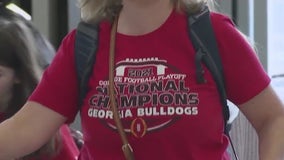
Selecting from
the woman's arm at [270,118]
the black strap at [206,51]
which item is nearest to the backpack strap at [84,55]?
the black strap at [206,51]

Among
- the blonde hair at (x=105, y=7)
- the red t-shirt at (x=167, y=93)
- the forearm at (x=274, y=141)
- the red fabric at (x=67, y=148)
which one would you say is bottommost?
the red fabric at (x=67, y=148)

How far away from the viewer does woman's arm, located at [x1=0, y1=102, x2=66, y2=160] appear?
4.33 ft

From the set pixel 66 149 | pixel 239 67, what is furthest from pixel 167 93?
pixel 66 149

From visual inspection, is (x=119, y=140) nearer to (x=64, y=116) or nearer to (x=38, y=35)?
(x=64, y=116)

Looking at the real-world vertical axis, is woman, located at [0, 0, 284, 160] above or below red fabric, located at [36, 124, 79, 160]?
above

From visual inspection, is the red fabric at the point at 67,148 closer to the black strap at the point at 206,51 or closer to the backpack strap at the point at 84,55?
the backpack strap at the point at 84,55

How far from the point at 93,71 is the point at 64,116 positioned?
113 millimetres

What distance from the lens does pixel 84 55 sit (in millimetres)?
1277

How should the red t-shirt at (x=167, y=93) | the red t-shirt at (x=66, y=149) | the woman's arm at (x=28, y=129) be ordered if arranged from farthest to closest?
the red t-shirt at (x=66, y=149)
the woman's arm at (x=28, y=129)
the red t-shirt at (x=167, y=93)

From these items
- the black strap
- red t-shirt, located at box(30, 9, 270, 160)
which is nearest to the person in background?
red t-shirt, located at box(30, 9, 270, 160)

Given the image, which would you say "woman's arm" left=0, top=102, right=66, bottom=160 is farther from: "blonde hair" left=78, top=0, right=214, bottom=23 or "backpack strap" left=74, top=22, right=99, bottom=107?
"blonde hair" left=78, top=0, right=214, bottom=23

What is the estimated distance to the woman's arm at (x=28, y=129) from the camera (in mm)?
1321

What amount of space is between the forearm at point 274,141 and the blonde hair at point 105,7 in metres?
0.26

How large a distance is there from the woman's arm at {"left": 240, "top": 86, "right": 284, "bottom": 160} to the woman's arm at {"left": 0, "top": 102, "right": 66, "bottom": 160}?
1.21 ft
